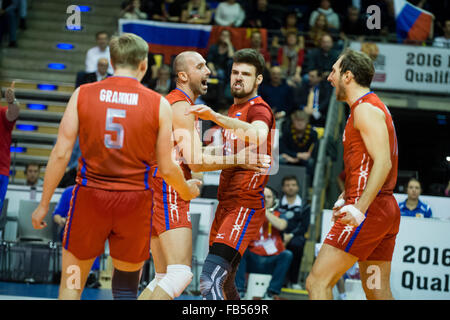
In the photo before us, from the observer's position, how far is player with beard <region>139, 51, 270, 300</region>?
202 inches

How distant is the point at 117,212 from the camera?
13.5 ft

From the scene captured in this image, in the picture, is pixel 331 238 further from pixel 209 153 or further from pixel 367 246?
pixel 209 153

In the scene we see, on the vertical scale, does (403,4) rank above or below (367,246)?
above

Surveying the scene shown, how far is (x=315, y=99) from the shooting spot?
12039mm

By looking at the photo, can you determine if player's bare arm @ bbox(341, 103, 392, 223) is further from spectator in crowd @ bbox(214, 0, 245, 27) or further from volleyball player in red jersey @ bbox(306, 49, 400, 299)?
spectator in crowd @ bbox(214, 0, 245, 27)

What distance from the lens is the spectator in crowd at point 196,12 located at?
13.7m

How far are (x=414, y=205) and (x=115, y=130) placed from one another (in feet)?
19.3

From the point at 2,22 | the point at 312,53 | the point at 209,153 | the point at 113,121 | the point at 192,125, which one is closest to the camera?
the point at 113,121

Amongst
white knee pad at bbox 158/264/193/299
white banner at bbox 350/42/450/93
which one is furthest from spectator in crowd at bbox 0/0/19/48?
white knee pad at bbox 158/264/193/299

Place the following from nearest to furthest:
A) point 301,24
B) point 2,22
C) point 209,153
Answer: point 209,153 < point 2,22 < point 301,24
